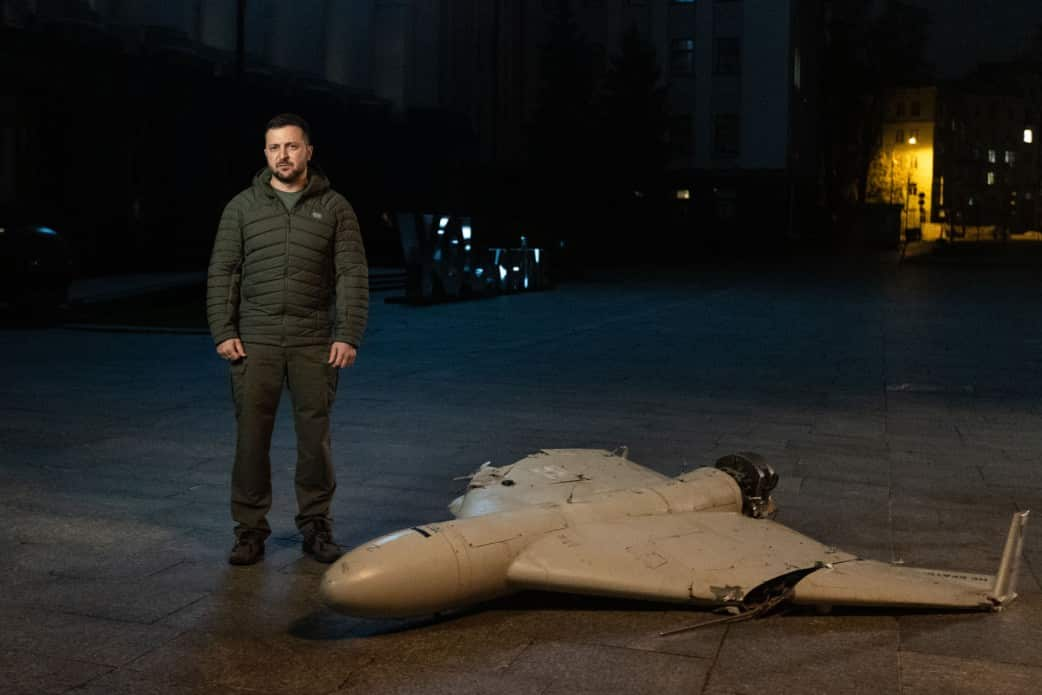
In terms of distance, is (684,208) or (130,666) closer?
(130,666)

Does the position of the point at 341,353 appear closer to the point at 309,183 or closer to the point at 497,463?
the point at 309,183

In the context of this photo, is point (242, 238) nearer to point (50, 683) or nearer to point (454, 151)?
point (50, 683)

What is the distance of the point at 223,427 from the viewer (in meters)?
9.51

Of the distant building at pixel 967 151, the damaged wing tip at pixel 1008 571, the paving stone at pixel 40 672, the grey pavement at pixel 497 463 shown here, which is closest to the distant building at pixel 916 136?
the distant building at pixel 967 151

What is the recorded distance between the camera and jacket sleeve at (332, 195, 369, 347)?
5500mm

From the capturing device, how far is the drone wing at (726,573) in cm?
473

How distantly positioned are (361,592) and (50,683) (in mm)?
1062

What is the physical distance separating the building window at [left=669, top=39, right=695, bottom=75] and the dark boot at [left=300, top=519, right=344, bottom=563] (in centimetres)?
5667

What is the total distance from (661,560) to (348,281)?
6.07 ft

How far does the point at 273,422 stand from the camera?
555 centimetres

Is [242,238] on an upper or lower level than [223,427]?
upper

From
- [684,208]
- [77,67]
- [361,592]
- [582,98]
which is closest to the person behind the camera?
[361,592]

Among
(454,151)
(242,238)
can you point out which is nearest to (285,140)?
(242,238)

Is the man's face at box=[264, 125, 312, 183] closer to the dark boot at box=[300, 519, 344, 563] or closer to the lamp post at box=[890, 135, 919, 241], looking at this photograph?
the dark boot at box=[300, 519, 344, 563]
